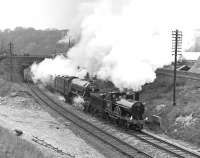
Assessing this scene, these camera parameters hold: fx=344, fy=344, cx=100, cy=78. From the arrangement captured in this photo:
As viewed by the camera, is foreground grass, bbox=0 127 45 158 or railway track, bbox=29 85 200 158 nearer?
foreground grass, bbox=0 127 45 158

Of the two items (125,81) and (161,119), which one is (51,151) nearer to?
(125,81)

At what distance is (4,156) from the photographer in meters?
16.3

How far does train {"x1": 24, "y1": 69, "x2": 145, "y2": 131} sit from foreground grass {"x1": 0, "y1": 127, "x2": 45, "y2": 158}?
31.8ft

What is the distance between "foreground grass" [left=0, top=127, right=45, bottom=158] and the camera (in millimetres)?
16609

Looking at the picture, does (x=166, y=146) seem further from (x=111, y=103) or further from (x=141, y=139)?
(x=111, y=103)

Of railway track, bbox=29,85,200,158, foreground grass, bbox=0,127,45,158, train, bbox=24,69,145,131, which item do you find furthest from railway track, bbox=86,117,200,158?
foreground grass, bbox=0,127,45,158

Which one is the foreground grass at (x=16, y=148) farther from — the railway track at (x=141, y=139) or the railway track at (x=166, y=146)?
the railway track at (x=166, y=146)

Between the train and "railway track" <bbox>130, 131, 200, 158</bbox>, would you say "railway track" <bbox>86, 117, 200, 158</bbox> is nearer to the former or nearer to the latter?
"railway track" <bbox>130, 131, 200, 158</bbox>

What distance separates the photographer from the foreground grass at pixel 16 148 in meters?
16.6

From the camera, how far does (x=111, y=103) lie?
1083 inches

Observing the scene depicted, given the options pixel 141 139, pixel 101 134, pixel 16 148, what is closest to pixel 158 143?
pixel 141 139

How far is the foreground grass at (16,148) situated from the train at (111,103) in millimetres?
9695

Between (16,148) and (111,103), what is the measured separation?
37.8 feet

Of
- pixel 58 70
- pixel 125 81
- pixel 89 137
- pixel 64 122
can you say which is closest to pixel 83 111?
pixel 64 122
